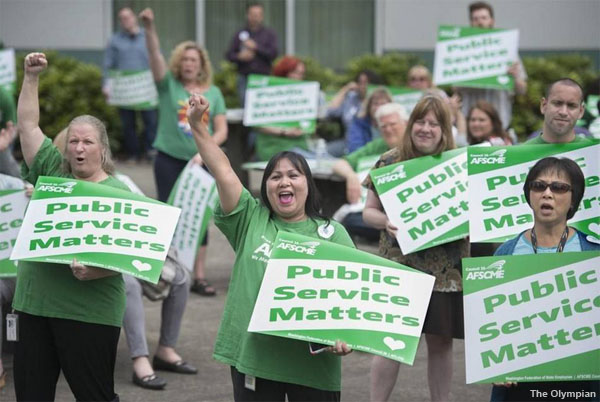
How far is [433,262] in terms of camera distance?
5637mm

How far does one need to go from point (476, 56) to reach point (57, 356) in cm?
627

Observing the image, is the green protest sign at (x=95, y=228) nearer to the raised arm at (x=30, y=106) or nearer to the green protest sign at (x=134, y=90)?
the raised arm at (x=30, y=106)

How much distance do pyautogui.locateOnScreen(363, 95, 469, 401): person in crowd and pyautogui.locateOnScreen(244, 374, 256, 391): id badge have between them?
1364mm

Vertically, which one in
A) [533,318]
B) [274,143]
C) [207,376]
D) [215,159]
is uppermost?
[215,159]

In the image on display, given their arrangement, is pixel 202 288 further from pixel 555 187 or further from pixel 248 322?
pixel 555 187

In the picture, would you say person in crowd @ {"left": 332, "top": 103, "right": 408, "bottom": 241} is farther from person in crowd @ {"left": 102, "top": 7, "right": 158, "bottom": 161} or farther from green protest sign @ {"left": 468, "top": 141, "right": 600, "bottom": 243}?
person in crowd @ {"left": 102, "top": 7, "right": 158, "bottom": 161}

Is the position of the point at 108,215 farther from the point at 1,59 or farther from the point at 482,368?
the point at 1,59

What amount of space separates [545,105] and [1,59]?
8.74 meters

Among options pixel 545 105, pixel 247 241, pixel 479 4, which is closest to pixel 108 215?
pixel 247 241

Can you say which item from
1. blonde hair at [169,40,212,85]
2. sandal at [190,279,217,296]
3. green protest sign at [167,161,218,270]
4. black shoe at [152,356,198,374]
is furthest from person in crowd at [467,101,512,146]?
black shoe at [152,356,198,374]

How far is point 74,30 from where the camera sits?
18016mm

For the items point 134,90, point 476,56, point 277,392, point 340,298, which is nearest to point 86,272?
point 277,392

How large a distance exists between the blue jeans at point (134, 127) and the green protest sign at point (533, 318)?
1098cm

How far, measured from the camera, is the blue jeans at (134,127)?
15031mm
